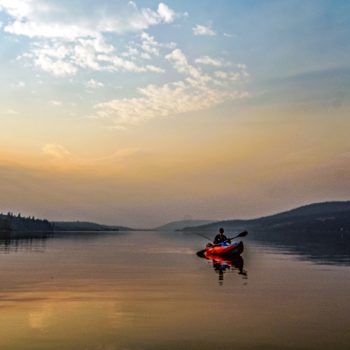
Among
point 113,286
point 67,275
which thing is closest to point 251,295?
point 113,286

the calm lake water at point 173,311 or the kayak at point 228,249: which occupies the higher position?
the kayak at point 228,249

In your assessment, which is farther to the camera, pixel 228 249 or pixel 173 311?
pixel 228 249

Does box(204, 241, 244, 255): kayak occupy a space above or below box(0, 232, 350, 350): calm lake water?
above

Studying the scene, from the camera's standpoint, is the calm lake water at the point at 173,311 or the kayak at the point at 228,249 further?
the kayak at the point at 228,249

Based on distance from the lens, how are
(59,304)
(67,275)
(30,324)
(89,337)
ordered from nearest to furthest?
(89,337) < (30,324) < (59,304) < (67,275)

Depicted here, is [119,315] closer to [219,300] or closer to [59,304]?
[59,304]

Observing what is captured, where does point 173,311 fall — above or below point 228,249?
below

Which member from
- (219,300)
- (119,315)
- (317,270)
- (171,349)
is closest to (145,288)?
(219,300)

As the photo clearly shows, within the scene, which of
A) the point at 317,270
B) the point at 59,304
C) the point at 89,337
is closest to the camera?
the point at 89,337

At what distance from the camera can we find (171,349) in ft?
44.4

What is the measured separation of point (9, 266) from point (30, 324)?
84.1 feet

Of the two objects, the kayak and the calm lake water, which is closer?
the calm lake water

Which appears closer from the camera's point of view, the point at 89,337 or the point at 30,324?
the point at 89,337

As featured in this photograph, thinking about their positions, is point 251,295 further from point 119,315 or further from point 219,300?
point 119,315
